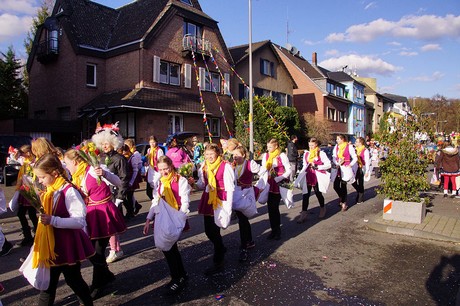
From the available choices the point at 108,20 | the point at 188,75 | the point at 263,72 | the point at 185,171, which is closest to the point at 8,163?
the point at 185,171

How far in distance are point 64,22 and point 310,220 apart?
2118 centimetres

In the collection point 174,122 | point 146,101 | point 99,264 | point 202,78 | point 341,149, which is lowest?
point 99,264

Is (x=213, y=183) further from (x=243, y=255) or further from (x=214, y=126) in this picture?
(x=214, y=126)

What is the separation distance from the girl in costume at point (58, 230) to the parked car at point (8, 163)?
36.1 ft

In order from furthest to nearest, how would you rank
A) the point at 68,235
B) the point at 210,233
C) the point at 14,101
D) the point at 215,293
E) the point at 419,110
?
the point at 14,101
the point at 419,110
the point at 210,233
the point at 215,293
the point at 68,235

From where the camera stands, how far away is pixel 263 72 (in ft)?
102

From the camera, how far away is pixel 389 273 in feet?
16.8

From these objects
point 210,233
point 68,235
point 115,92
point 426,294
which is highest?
point 115,92

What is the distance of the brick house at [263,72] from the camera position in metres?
28.7

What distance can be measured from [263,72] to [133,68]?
41.6ft

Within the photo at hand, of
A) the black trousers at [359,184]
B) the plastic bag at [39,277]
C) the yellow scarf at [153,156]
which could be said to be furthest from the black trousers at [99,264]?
the black trousers at [359,184]

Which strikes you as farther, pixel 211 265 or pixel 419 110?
pixel 419 110

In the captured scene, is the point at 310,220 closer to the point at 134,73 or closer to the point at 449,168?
the point at 449,168

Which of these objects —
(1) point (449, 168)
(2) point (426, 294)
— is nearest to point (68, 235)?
(2) point (426, 294)
